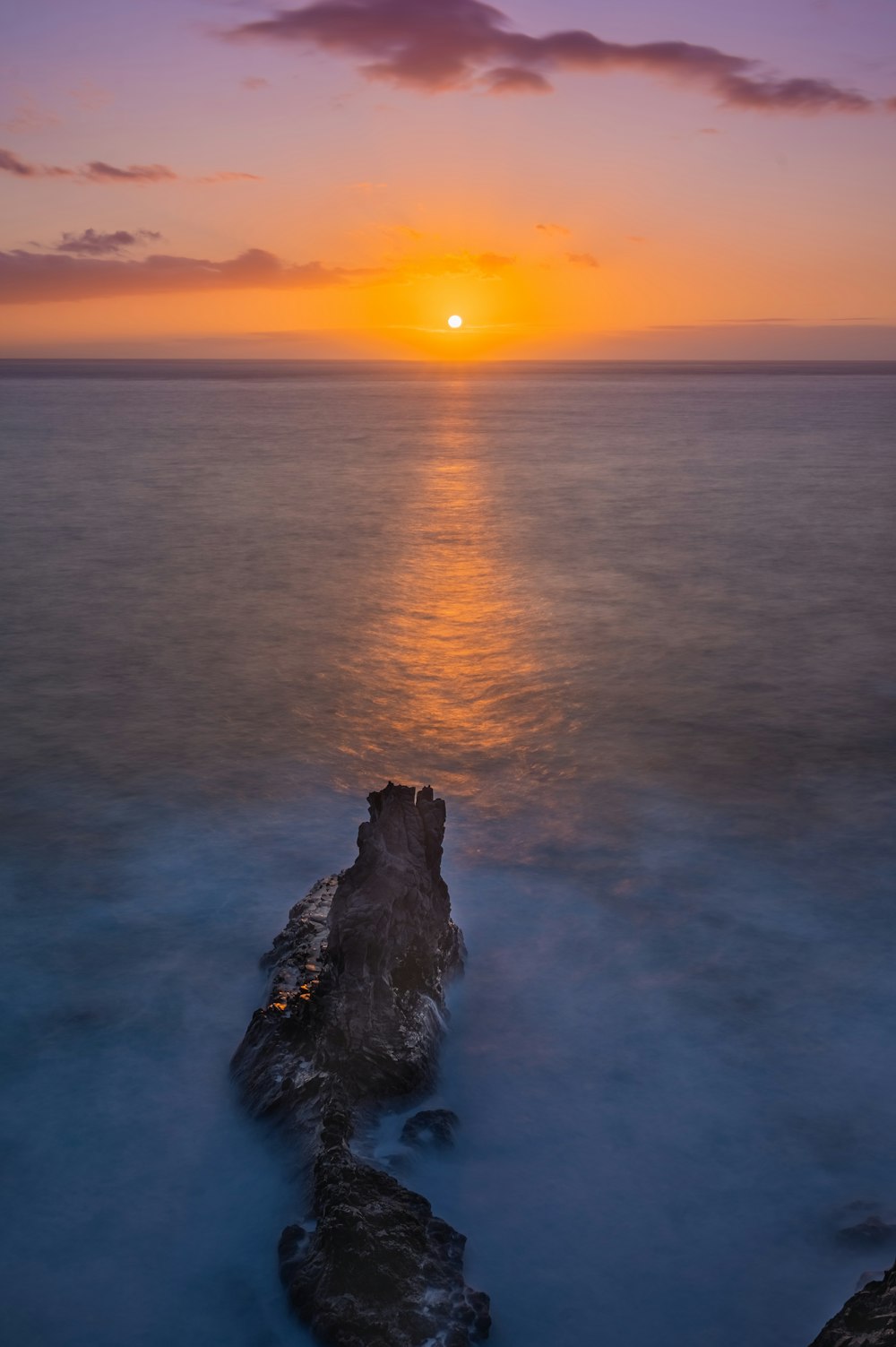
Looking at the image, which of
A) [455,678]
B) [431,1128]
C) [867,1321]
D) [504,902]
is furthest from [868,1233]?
[455,678]

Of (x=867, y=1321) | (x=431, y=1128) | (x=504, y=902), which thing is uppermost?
(x=867, y=1321)

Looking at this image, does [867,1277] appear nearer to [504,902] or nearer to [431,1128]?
[431,1128]

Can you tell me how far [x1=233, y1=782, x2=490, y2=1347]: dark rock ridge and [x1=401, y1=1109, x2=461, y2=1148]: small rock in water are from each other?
0.28 metres

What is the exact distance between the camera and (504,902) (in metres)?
12.2

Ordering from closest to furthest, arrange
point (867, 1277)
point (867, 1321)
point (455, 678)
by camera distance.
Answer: point (867, 1321)
point (867, 1277)
point (455, 678)

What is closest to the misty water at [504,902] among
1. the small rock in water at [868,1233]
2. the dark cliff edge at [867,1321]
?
the small rock in water at [868,1233]

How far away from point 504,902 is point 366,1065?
147 inches

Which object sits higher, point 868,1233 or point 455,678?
point 455,678

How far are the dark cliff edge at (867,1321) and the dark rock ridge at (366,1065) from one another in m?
2.06

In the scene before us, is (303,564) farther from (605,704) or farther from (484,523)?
(605,704)

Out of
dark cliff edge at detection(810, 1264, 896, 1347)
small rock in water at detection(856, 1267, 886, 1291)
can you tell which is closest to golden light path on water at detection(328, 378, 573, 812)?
small rock in water at detection(856, 1267, 886, 1291)

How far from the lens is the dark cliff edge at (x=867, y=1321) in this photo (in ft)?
19.9

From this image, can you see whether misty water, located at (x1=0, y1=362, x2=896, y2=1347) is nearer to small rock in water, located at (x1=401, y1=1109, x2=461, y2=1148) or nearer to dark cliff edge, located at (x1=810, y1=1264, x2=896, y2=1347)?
small rock in water, located at (x1=401, y1=1109, x2=461, y2=1148)

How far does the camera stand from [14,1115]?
906 cm
